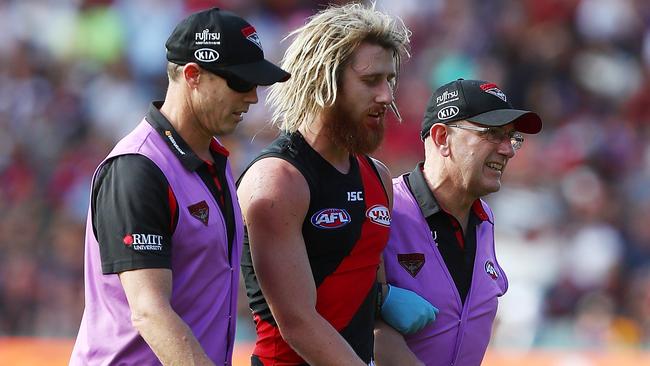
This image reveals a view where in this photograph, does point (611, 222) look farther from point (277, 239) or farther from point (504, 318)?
point (277, 239)

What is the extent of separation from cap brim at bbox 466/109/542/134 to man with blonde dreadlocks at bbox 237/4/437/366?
472 millimetres

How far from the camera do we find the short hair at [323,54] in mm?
4891

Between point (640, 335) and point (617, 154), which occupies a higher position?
point (617, 154)

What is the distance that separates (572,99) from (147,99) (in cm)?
459

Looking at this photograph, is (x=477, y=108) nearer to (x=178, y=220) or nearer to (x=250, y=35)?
(x=250, y=35)

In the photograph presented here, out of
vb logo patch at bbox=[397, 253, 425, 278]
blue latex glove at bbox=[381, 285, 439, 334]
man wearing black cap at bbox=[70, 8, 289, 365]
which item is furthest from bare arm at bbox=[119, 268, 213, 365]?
vb logo patch at bbox=[397, 253, 425, 278]

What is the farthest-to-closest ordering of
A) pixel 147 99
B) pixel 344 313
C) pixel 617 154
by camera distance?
pixel 147 99 < pixel 617 154 < pixel 344 313

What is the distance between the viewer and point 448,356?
529 centimetres

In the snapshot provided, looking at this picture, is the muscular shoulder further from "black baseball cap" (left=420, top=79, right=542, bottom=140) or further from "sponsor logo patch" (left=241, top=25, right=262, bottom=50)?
"black baseball cap" (left=420, top=79, right=542, bottom=140)

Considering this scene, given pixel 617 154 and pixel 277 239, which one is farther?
pixel 617 154

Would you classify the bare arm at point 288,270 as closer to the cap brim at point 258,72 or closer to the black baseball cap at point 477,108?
the cap brim at point 258,72

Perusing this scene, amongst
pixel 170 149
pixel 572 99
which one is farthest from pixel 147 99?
pixel 170 149

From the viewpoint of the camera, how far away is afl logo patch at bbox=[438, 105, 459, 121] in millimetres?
5391

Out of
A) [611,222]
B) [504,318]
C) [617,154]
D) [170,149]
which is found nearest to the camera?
[170,149]
